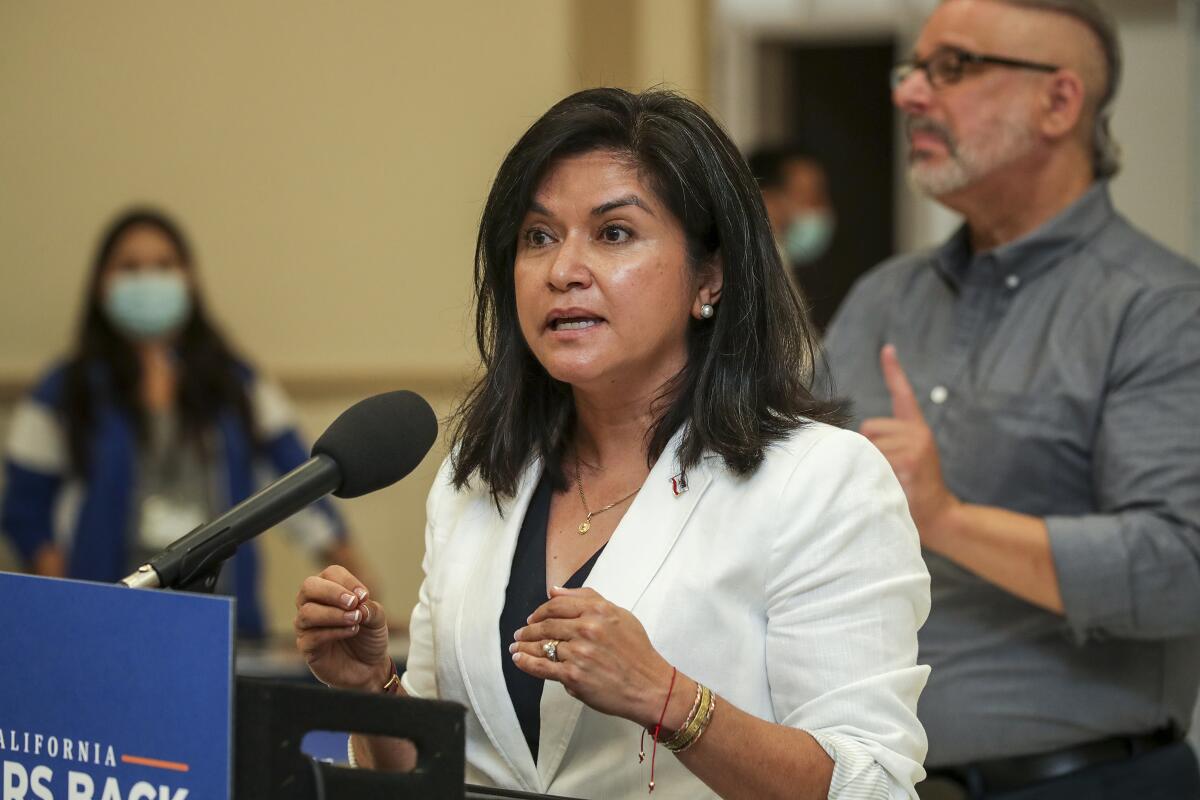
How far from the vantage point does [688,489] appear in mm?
1637

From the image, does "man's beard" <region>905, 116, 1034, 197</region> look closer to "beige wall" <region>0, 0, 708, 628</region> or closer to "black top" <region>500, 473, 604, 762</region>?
"black top" <region>500, 473, 604, 762</region>

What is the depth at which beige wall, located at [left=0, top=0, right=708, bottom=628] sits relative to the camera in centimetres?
567

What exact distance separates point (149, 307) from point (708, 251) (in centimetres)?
323

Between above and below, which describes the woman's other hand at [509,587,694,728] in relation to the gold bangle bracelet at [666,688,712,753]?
above

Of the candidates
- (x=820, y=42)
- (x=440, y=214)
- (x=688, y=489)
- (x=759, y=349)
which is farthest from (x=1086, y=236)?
(x=820, y=42)

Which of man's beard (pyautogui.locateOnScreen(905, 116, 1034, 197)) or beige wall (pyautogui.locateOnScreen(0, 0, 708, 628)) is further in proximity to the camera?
beige wall (pyautogui.locateOnScreen(0, 0, 708, 628))

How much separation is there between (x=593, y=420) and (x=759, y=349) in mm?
235

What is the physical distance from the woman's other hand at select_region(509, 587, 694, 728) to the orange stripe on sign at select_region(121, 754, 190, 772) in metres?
0.30

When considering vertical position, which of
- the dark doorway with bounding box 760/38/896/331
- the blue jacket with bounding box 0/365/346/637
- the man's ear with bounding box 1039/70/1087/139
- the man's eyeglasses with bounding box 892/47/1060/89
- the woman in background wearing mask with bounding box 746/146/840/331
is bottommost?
the blue jacket with bounding box 0/365/346/637

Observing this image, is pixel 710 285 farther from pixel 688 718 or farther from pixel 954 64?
pixel 954 64

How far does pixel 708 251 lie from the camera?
1728 mm

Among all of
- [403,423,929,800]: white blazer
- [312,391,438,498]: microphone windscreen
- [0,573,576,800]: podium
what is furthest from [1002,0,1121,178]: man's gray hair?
[0,573,576,800]: podium

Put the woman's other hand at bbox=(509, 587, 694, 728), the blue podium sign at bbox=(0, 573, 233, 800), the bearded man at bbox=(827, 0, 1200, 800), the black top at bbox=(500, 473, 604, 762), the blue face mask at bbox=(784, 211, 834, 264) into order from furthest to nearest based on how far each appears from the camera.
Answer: the blue face mask at bbox=(784, 211, 834, 264)
the bearded man at bbox=(827, 0, 1200, 800)
the black top at bbox=(500, 473, 604, 762)
the woman's other hand at bbox=(509, 587, 694, 728)
the blue podium sign at bbox=(0, 573, 233, 800)

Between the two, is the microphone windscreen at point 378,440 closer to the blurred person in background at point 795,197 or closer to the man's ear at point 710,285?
the man's ear at point 710,285
